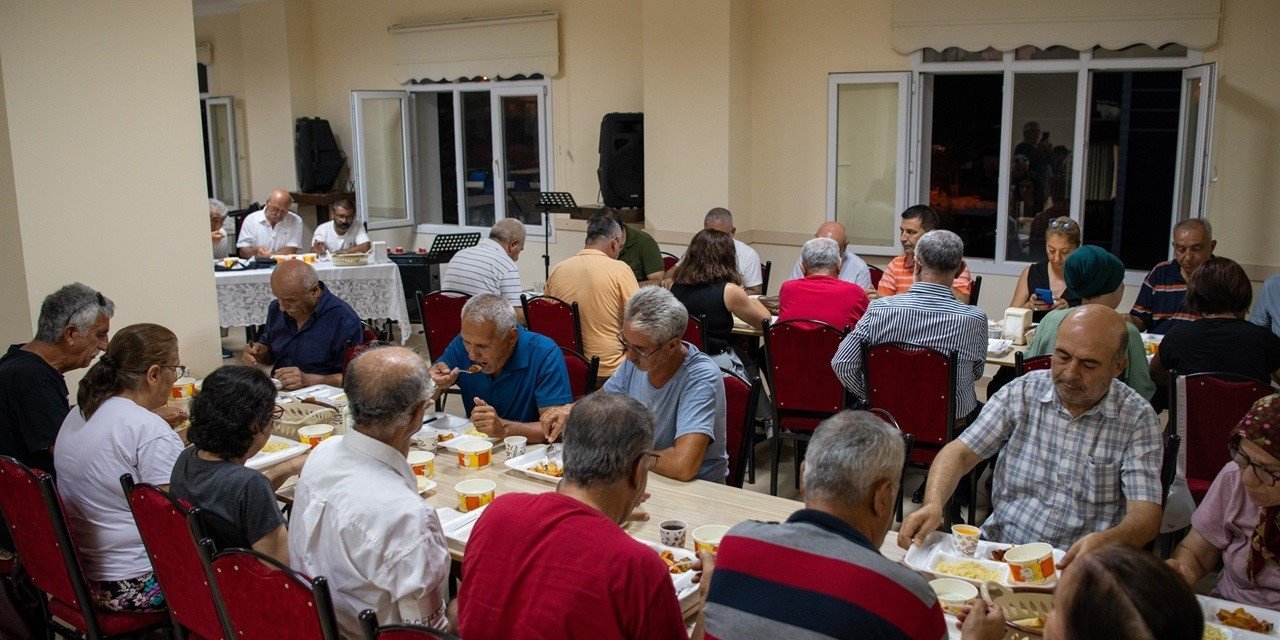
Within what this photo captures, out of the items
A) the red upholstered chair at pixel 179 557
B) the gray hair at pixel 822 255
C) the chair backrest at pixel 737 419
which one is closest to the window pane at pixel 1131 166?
the gray hair at pixel 822 255

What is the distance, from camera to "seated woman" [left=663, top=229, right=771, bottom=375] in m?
5.48

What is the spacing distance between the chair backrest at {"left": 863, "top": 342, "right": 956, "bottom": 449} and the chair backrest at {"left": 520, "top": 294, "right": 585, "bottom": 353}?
173 cm

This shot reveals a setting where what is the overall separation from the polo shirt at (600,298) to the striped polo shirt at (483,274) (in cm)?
75

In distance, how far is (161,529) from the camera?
2.70m

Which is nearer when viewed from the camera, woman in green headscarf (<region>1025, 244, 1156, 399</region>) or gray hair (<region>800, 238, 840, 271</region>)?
woman in green headscarf (<region>1025, 244, 1156, 399</region>)

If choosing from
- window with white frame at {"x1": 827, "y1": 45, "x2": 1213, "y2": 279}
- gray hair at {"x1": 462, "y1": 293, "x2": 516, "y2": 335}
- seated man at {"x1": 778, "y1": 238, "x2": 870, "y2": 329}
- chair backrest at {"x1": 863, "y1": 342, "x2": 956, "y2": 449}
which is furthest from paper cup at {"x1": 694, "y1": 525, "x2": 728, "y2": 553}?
window with white frame at {"x1": 827, "y1": 45, "x2": 1213, "y2": 279}

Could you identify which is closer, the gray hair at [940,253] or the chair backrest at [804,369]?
the gray hair at [940,253]

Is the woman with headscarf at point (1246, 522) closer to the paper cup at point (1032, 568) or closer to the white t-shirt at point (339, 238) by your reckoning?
the paper cup at point (1032, 568)

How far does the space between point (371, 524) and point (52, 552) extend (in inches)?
50.8

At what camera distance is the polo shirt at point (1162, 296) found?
5.74 meters

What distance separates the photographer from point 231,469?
274cm

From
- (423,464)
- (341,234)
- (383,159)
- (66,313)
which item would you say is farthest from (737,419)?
(383,159)

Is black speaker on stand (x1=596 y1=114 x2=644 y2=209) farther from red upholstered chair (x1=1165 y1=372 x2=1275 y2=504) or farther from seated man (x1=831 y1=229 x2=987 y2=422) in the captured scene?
red upholstered chair (x1=1165 y1=372 x2=1275 y2=504)

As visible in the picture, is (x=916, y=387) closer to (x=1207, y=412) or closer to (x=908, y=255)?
(x=1207, y=412)
